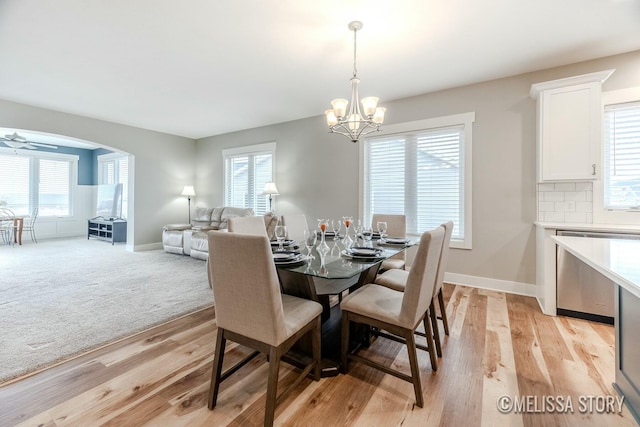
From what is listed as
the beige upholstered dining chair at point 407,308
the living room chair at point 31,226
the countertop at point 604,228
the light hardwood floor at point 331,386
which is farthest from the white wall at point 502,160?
the living room chair at point 31,226

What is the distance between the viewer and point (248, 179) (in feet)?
19.9

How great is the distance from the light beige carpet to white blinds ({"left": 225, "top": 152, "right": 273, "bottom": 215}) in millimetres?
1749

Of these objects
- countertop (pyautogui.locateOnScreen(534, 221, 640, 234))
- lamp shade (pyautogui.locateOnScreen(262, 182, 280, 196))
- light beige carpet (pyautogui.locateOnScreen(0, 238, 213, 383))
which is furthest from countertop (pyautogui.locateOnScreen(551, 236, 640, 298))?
lamp shade (pyautogui.locateOnScreen(262, 182, 280, 196))

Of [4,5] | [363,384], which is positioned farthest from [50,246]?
[363,384]

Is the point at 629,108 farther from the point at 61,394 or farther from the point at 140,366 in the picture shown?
the point at 61,394

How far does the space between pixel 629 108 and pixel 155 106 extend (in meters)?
6.28

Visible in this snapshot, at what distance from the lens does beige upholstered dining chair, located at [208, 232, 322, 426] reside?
4.23ft

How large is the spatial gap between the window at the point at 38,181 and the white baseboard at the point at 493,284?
1024 cm

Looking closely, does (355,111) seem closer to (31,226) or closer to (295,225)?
(295,225)

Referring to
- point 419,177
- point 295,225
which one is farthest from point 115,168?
point 419,177

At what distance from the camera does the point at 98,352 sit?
6.82 feet

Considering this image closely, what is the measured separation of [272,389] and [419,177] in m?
3.48

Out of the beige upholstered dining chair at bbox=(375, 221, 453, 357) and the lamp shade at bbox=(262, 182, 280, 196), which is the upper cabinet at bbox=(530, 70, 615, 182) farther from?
the lamp shade at bbox=(262, 182, 280, 196)

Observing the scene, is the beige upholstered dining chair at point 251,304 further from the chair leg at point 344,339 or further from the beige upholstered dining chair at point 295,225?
the beige upholstered dining chair at point 295,225
